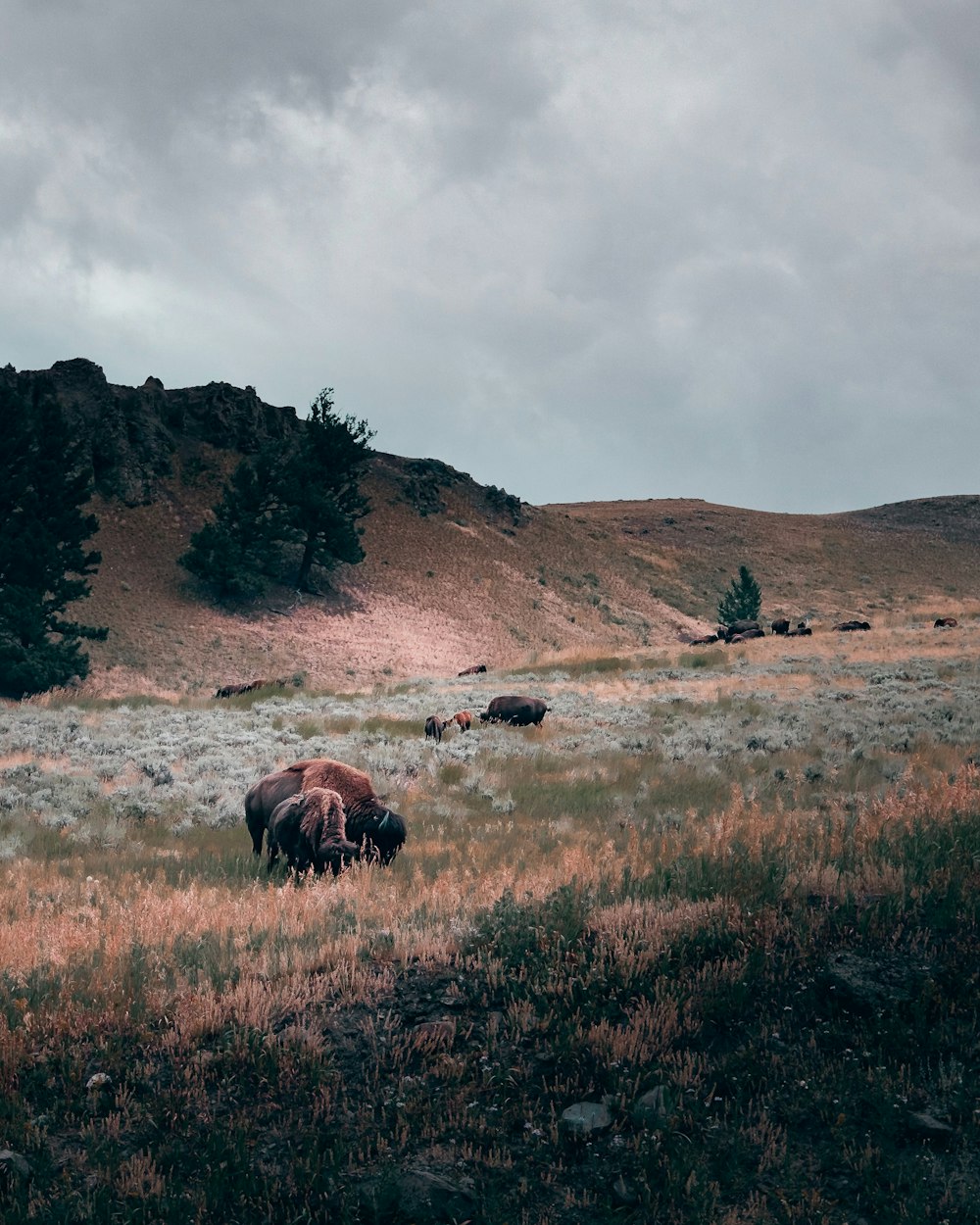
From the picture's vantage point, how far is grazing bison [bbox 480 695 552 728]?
22.2 metres

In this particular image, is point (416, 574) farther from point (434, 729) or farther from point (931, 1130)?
point (931, 1130)

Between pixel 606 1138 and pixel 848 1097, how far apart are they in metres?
1.30

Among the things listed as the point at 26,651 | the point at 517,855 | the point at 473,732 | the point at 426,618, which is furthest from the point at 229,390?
the point at 517,855

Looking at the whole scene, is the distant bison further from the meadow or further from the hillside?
the meadow

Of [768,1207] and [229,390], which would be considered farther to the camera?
[229,390]

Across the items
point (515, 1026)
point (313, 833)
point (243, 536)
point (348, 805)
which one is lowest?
point (515, 1026)

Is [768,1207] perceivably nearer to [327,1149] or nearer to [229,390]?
[327,1149]

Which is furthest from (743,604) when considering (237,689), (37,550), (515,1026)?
(515,1026)

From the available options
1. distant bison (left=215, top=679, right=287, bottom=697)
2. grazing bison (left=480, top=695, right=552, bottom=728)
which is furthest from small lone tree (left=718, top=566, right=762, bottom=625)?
grazing bison (left=480, top=695, right=552, bottom=728)

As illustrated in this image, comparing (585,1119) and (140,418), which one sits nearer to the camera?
(585,1119)

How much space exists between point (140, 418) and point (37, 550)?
29.2 meters

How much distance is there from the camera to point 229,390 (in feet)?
229

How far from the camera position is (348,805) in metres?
9.73

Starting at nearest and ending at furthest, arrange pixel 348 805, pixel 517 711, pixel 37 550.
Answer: pixel 348 805, pixel 517 711, pixel 37 550
